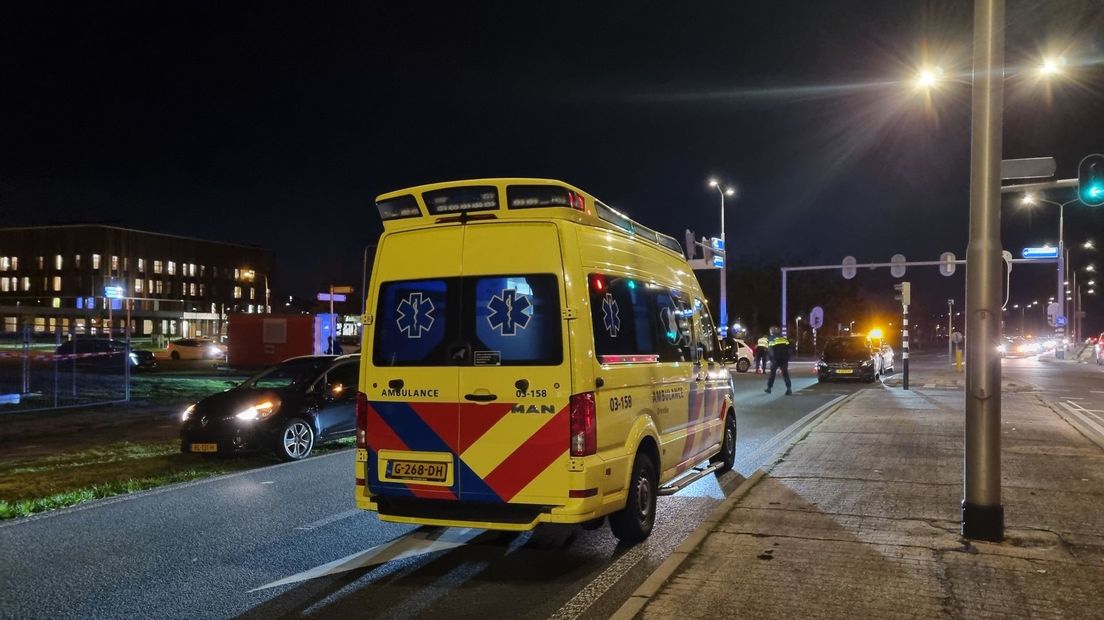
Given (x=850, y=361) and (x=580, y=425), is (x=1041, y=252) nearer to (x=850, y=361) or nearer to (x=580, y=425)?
(x=850, y=361)

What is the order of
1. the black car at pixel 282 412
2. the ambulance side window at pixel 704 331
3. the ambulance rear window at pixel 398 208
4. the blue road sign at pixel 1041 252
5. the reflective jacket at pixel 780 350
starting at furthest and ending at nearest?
the blue road sign at pixel 1041 252, the reflective jacket at pixel 780 350, the black car at pixel 282 412, the ambulance side window at pixel 704 331, the ambulance rear window at pixel 398 208

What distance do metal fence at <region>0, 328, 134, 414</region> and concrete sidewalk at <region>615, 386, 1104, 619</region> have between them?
15972 millimetres

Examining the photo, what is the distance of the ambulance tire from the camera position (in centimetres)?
636

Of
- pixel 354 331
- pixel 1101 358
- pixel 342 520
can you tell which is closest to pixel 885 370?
pixel 1101 358

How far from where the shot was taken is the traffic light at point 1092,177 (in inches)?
396

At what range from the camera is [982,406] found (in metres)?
6.25

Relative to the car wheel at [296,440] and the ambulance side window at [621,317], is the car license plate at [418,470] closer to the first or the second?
the ambulance side window at [621,317]

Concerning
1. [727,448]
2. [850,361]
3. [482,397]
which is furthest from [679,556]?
[850,361]

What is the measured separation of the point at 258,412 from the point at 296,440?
69 cm

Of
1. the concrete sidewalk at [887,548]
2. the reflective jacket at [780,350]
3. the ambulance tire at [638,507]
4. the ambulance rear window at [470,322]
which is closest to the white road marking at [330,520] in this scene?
the ambulance rear window at [470,322]

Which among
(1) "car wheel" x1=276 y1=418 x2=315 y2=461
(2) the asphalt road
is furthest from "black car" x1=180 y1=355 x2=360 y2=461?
(2) the asphalt road

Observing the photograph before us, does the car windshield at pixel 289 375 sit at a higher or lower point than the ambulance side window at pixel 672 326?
lower

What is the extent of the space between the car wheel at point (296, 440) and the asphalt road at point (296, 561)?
203 centimetres

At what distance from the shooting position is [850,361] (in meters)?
26.7
